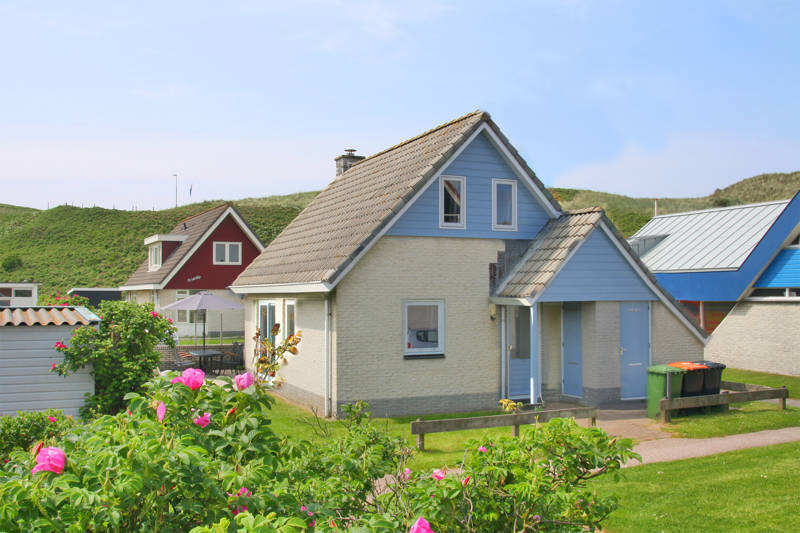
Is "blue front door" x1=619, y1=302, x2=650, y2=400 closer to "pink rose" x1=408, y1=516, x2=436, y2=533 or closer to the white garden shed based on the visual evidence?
the white garden shed

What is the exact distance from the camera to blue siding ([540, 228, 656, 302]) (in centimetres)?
1603

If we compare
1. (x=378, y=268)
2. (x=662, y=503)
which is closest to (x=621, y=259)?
(x=378, y=268)

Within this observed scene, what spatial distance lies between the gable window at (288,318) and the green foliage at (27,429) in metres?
9.01

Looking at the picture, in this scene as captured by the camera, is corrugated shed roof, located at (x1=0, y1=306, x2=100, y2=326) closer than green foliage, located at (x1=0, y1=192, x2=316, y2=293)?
Yes

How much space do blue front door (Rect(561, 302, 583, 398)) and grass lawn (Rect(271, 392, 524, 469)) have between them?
219 cm

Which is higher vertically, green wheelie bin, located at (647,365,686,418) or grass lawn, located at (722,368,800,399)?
green wheelie bin, located at (647,365,686,418)

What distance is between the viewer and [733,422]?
48.2ft

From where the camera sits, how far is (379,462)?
4.96m

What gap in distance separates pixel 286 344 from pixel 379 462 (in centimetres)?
265

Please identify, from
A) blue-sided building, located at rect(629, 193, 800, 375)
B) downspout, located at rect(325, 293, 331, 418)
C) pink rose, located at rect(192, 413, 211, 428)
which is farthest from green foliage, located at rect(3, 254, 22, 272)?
pink rose, located at rect(192, 413, 211, 428)

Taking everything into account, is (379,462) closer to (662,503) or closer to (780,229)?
(662,503)

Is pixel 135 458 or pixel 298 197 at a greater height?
pixel 298 197

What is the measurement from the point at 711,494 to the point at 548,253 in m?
7.79

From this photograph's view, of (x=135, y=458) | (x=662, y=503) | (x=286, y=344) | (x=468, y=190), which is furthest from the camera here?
(x=468, y=190)
